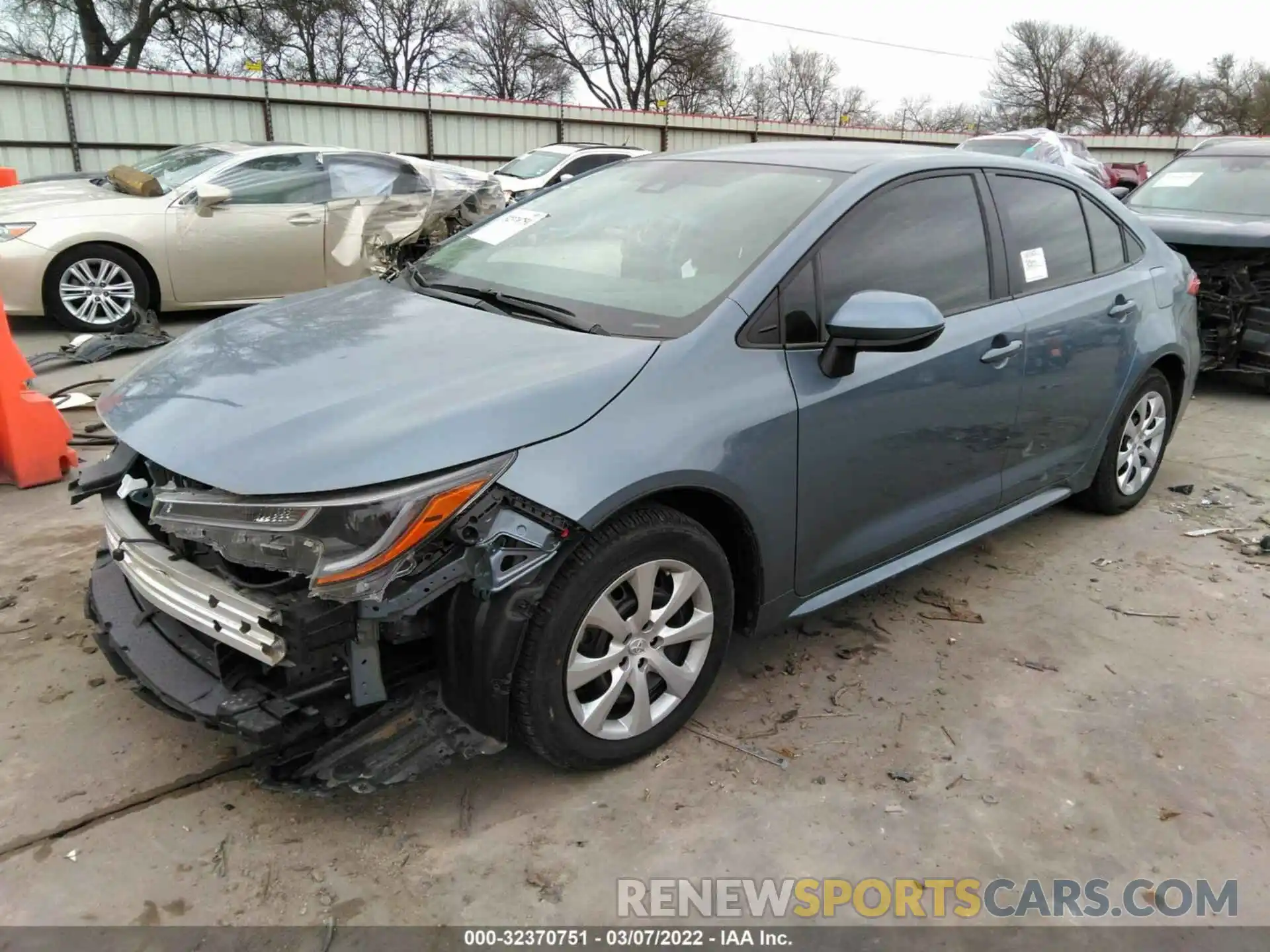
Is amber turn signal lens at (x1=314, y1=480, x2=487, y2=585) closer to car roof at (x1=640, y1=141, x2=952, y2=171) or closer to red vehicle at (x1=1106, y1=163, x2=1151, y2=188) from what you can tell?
car roof at (x1=640, y1=141, x2=952, y2=171)

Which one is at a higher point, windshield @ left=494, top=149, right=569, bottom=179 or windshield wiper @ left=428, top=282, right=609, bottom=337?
windshield @ left=494, top=149, right=569, bottom=179

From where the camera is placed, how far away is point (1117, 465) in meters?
4.39

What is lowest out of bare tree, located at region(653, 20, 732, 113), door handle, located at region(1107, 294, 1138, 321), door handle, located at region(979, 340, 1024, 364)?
door handle, located at region(979, 340, 1024, 364)

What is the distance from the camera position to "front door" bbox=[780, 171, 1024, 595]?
2.81 m

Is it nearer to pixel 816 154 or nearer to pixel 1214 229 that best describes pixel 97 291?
pixel 816 154

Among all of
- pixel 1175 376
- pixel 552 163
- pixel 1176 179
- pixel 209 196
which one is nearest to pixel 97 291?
pixel 209 196

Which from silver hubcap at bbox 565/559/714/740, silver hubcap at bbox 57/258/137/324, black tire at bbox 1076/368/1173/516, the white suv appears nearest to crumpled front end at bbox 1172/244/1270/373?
black tire at bbox 1076/368/1173/516

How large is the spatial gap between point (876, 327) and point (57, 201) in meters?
7.07

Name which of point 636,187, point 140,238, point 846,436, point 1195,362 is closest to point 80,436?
point 140,238

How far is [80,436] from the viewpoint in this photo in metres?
5.17

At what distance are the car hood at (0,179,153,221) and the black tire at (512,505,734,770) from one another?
6.65m

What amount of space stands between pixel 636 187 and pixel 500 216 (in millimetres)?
598

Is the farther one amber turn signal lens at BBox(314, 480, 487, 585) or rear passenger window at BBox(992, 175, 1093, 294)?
rear passenger window at BBox(992, 175, 1093, 294)

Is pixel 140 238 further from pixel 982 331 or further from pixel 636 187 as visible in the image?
pixel 982 331
